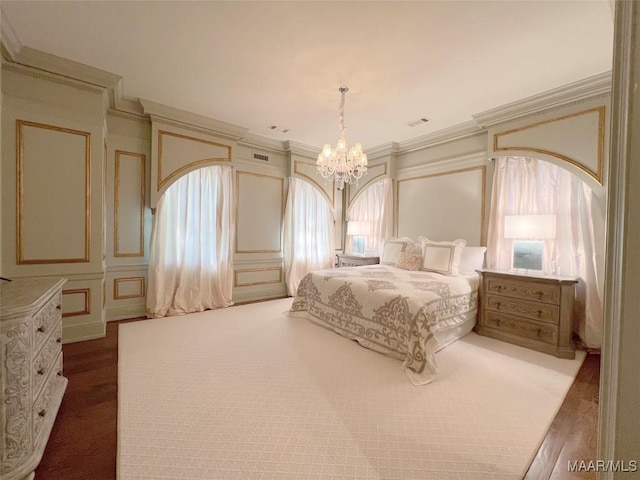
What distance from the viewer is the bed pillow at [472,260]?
12.1 ft

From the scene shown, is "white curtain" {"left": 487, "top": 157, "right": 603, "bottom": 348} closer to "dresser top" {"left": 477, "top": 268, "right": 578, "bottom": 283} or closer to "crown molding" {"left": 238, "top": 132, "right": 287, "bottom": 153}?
"dresser top" {"left": 477, "top": 268, "right": 578, "bottom": 283}

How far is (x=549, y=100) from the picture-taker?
3.10 m

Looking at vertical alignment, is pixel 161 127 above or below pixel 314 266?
above

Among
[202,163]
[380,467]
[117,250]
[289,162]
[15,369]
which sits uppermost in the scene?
[289,162]

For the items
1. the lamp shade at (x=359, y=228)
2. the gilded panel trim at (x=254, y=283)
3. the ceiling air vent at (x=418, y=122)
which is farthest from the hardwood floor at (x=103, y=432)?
the lamp shade at (x=359, y=228)

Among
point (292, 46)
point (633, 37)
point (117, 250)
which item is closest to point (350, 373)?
point (633, 37)

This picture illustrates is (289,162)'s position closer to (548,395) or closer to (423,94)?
(423,94)

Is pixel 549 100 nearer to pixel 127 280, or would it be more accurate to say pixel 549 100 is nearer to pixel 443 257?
pixel 443 257

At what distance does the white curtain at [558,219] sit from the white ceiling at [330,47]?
0.97m

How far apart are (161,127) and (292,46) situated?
2.46m

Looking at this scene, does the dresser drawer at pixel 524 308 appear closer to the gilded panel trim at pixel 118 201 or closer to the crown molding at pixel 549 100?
the crown molding at pixel 549 100

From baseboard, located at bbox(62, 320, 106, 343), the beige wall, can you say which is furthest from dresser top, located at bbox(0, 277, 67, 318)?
baseboard, located at bbox(62, 320, 106, 343)

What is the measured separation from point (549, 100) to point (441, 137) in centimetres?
146

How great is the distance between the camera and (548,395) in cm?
203
